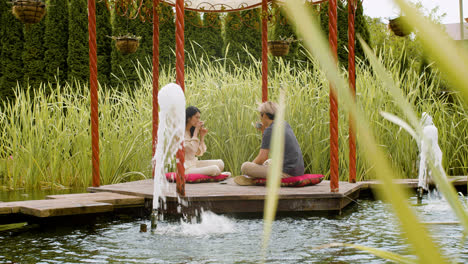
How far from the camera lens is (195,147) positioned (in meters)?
5.11

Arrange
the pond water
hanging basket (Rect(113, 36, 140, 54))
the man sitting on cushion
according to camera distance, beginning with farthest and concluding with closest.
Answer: hanging basket (Rect(113, 36, 140, 54)) < the man sitting on cushion < the pond water

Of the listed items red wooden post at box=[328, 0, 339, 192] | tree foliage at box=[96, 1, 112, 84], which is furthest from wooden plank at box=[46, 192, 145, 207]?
tree foliage at box=[96, 1, 112, 84]

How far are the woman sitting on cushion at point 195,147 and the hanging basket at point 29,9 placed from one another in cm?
245

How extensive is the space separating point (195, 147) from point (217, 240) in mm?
1992

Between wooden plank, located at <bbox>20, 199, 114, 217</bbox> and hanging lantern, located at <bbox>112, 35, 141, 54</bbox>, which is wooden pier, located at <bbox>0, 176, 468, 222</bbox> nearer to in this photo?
wooden plank, located at <bbox>20, 199, 114, 217</bbox>

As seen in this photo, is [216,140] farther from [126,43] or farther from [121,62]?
[121,62]

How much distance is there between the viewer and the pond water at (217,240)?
9.10ft

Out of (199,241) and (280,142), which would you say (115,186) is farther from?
(280,142)

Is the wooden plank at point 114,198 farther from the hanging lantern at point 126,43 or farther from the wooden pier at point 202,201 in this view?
the hanging lantern at point 126,43

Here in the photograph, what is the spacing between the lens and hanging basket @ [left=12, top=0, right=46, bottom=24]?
6.00 metres

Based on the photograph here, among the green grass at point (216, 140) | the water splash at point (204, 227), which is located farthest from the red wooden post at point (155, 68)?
the water splash at point (204, 227)

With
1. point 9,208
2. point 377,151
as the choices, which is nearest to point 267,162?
point 9,208

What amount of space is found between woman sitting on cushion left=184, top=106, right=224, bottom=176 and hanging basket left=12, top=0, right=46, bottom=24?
2.45 metres

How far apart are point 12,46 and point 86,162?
5772 mm
